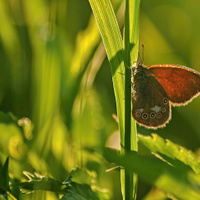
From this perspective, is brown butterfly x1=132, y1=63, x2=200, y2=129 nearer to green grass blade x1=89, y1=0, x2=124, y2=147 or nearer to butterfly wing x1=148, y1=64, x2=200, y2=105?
butterfly wing x1=148, y1=64, x2=200, y2=105

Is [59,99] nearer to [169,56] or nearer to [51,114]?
[51,114]

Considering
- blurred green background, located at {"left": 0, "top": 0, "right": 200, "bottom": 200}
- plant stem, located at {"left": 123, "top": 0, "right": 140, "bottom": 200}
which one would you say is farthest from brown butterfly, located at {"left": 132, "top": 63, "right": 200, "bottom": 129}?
plant stem, located at {"left": 123, "top": 0, "right": 140, "bottom": 200}

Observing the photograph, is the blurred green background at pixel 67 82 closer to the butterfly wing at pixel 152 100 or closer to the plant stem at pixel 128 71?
the plant stem at pixel 128 71

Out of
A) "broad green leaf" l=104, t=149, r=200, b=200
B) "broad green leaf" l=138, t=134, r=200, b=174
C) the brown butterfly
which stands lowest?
"broad green leaf" l=138, t=134, r=200, b=174

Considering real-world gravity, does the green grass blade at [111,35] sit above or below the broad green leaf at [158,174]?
above

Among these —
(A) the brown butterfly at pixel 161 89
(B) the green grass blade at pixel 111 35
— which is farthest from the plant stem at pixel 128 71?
(A) the brown butterfly at pixel 161 89

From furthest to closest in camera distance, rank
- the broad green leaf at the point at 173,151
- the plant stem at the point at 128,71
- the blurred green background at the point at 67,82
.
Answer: the blurred green background at the point at 67,82
the plant stem at the point at 128,71
the broad green leaf at the point at 173,151
